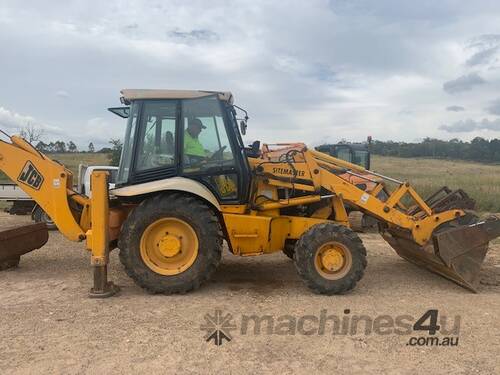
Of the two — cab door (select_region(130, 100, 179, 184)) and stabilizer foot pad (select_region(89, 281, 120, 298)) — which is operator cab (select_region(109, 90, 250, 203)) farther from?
stabilizer foot pad (select_region(89, 281, 120, 298))

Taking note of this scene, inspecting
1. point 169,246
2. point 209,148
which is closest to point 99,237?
point 169,246

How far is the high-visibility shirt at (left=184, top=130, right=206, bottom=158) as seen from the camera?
22.4 ft

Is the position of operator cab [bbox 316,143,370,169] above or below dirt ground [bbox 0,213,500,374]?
above

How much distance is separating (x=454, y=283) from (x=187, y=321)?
3984 mm

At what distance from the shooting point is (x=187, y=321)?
5520 mm

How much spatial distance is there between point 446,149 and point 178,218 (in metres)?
65.9

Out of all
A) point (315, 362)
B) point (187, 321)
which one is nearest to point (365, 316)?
point (315, 362)

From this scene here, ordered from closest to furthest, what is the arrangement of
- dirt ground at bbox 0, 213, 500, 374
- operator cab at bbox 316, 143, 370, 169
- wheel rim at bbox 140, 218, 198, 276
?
dirt ground at bbox 0, 213, 500, 374, wheel rim at bbox 140, 218, 198, 276, operator cab at bbox 316, 143, 370, 169

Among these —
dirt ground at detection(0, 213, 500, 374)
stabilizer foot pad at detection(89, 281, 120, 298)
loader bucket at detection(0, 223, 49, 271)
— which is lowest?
dirt ground at detection(0, 213, 500, 374)

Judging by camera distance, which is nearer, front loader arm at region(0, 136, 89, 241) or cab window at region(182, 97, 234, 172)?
cab window at region(182, 97, 234, 172)

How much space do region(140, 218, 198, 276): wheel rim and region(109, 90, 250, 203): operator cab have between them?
0.63 metres

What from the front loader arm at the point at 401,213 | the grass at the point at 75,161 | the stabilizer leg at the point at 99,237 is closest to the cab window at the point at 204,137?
the front loader arm at the point at 401,213

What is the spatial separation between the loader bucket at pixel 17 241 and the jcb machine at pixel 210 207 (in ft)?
3.48

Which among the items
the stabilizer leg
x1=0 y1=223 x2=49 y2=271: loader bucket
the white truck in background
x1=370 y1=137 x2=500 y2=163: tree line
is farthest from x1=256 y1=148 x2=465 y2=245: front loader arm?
x1=370 y1=137 x2=500 y2=163: tree line
